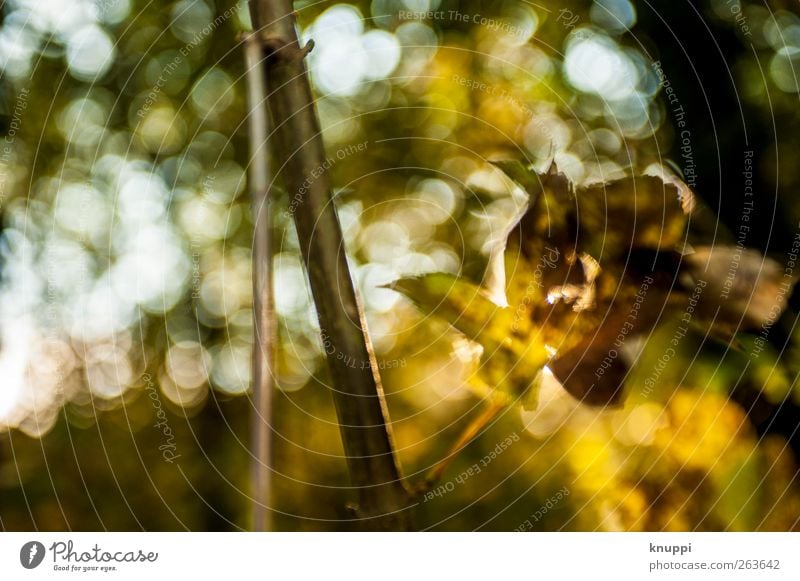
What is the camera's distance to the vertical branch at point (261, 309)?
→ 0.42m

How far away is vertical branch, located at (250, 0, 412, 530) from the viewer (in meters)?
0.35

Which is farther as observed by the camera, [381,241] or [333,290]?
[381,241]

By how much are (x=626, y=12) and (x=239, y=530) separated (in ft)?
1.59

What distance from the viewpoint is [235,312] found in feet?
1.77

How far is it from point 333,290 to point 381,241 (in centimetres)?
14

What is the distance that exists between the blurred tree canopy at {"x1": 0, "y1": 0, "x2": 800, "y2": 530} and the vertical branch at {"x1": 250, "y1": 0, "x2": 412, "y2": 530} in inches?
2.7

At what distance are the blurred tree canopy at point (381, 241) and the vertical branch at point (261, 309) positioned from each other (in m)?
0.02

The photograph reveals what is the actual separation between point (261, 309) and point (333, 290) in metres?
0.12

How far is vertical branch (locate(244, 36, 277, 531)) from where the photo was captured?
42 centimetres

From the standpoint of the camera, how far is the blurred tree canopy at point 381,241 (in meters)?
0.36

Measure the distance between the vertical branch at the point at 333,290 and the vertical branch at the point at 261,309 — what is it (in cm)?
3

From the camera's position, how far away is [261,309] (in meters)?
0.46
